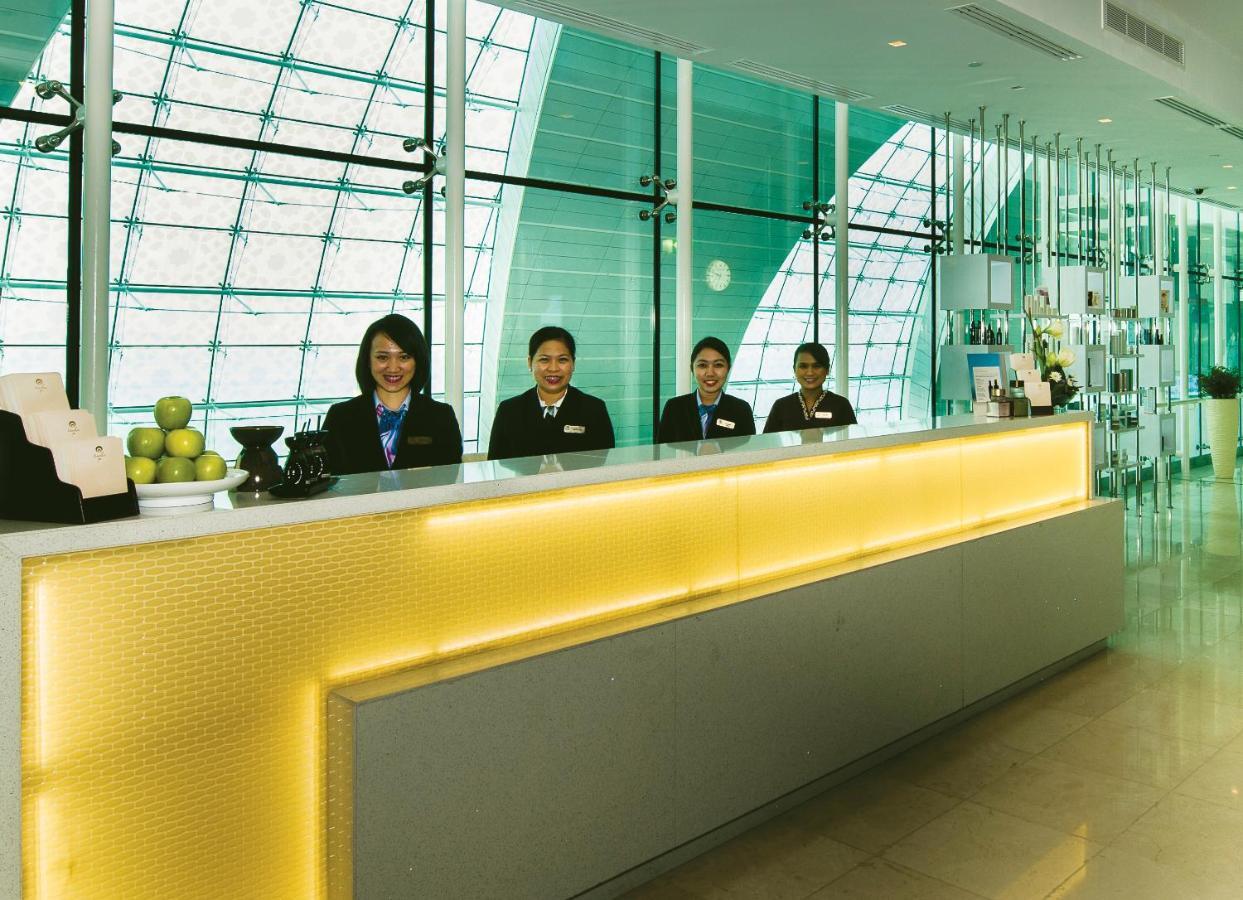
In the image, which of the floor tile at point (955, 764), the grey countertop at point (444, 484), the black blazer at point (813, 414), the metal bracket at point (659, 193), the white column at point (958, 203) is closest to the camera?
the grey countertop at point (444, 484)

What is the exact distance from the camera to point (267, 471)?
232 cm

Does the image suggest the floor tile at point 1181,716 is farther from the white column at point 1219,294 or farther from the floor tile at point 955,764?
the white column at point 1219,294

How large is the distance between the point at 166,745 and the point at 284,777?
287 millimetres

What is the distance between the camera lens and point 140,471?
80.3 inches

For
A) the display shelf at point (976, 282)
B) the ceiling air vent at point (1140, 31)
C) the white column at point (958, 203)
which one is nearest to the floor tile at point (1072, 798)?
the ceiling air vent at point (1140, 31)

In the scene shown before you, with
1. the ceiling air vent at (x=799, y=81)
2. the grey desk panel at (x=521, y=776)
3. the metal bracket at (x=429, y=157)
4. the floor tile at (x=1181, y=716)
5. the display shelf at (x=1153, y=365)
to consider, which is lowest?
the floor tile at (x=1181, y=716)

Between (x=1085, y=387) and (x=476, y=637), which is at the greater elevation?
(x=1085, y=387)

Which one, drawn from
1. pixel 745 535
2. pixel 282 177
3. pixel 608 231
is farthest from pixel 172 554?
pixel 282 177

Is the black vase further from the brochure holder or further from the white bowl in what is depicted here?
the brochure holder

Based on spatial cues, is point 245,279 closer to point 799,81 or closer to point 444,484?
point 799,81

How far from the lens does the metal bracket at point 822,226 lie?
27.5ft

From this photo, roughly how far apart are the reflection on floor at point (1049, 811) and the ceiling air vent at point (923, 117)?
496 cm

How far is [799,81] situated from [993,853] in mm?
5722

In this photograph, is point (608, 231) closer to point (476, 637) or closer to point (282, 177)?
point (476, 637)
